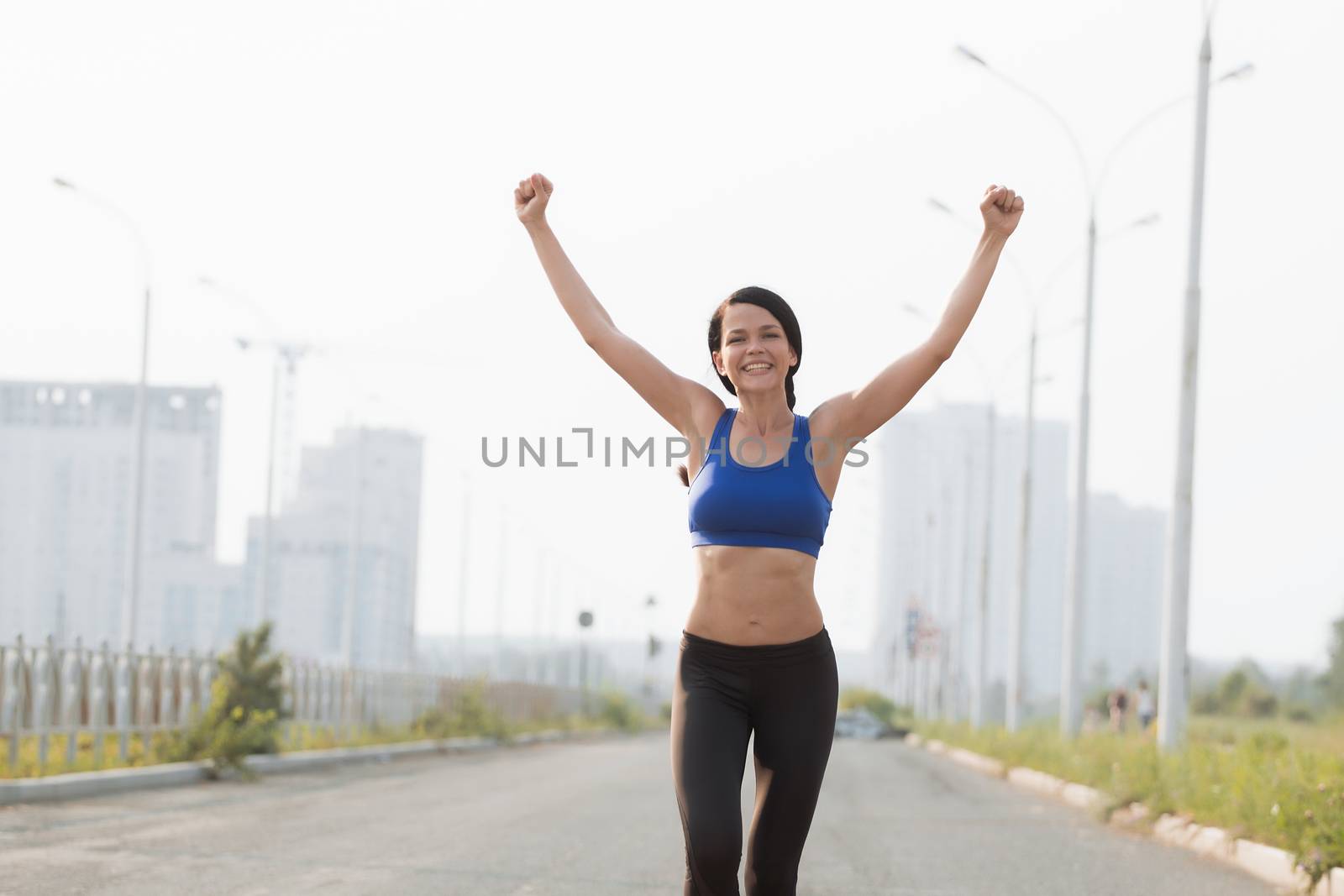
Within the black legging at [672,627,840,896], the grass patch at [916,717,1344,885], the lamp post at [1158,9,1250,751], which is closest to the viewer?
the black legging at [672,627,840,896]

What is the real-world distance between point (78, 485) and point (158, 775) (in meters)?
153

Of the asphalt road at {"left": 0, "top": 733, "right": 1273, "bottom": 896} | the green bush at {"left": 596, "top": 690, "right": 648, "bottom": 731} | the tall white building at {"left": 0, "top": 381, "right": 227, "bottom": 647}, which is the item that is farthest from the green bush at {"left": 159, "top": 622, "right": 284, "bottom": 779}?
the tall white building at {"left": 0, "top": 381, "right": 227, "bottom": 647}

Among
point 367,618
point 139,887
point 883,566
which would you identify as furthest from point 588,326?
point 367,618

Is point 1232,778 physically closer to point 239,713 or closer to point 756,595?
point 756,595

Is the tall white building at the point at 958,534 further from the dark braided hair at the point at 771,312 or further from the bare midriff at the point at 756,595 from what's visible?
the bare midriff at the point at 756,595

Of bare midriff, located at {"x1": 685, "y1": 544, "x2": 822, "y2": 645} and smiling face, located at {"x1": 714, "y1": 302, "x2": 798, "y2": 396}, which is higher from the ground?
smiling face, located at {"x1": 714, "y1": 302, "x2": 798, "y2": 396}

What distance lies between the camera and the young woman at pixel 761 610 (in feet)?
15.2

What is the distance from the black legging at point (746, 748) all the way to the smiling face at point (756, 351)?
2.14 ft

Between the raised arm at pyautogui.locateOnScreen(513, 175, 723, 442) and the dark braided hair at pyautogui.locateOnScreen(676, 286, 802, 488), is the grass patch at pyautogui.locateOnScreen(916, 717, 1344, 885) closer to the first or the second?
the dark braided hair at pyautogui.locateOnScreen(676, 286, 802, 488)

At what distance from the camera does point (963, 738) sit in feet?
131

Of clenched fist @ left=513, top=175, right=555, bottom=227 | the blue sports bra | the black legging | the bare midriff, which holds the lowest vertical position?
the black legging

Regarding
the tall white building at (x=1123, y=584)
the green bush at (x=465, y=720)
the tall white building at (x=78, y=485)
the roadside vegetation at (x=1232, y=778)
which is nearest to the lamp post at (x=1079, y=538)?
the roadside vegetation at (x=1232, y=778)

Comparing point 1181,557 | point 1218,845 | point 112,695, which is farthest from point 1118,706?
point 1218,845

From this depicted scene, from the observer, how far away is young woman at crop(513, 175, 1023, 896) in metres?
4.62
